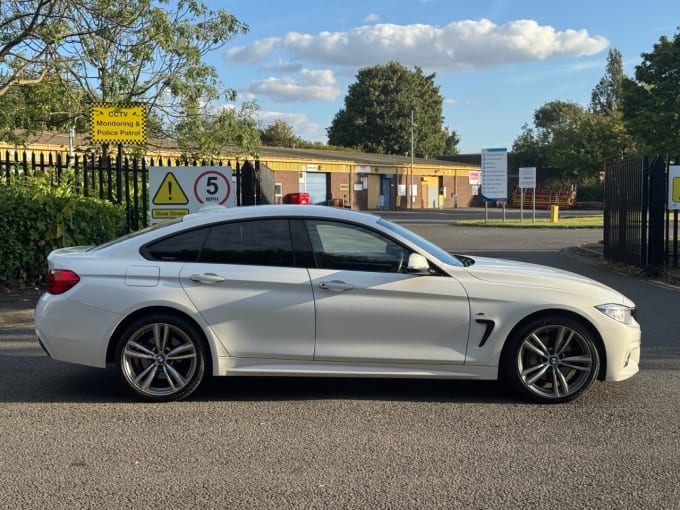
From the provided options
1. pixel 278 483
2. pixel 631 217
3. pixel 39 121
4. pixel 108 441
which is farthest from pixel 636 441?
pixel 39 121

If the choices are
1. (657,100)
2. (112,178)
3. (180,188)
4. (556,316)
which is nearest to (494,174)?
(657,100)

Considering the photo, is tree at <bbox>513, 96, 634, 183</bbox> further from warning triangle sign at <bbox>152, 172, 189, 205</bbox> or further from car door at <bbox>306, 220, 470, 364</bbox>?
car door at <bbox>306, 220, 470, 364</bbox>

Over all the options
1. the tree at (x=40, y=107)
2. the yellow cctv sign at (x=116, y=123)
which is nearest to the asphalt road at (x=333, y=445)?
the yellow cctv sign at (x=116, y=123)

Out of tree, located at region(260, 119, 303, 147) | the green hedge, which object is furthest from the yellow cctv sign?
tree, located at region(260, 119, 303, 147)

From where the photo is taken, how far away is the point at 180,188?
10.6m

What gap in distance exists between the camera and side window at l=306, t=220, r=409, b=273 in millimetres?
5258

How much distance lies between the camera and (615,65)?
10025 cm

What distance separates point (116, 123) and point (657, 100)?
81.0 feet

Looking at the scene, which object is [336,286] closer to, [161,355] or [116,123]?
[161,355]

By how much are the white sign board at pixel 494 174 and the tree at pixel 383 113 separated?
51432 mm

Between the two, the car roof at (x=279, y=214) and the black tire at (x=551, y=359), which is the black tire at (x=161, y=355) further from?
the black tire at (x=551, y=359)

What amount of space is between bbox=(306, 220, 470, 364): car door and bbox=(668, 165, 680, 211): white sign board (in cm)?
880

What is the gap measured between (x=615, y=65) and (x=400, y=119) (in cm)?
3925

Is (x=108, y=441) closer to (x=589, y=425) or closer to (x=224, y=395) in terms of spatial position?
(x=224, y=395)
